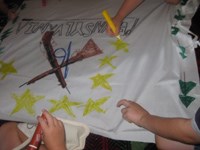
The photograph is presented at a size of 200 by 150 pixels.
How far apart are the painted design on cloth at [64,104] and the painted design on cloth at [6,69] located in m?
0.26

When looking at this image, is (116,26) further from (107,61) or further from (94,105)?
(94,105)

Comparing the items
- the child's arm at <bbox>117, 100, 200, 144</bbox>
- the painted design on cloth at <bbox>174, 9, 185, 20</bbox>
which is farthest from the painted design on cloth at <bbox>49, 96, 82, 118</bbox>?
the painted design on cloth at <bbox>174, 9, 185, 20</bbox>

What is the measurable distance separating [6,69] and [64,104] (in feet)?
1.12

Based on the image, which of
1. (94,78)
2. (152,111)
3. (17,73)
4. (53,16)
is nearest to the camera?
(152,111)

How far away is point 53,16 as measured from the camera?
3.81 ft

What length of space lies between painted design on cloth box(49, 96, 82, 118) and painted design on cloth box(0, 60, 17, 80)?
0.26m

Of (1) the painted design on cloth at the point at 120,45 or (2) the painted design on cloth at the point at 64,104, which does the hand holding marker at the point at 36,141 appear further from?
(1) the painted design on cloth at the point at 120,45

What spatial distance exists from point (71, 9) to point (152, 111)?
2.30 ft

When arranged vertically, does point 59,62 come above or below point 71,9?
below

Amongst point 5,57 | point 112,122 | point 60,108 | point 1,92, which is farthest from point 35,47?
point 112,122

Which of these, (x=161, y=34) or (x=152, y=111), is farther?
(x=161, y=34)

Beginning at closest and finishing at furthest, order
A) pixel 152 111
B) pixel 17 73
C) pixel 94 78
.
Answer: pixel 152 111
pixel 94 78
pixel 17 73

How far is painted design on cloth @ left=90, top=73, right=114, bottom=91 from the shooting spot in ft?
2.63

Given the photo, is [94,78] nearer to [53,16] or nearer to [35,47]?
[35,47]
